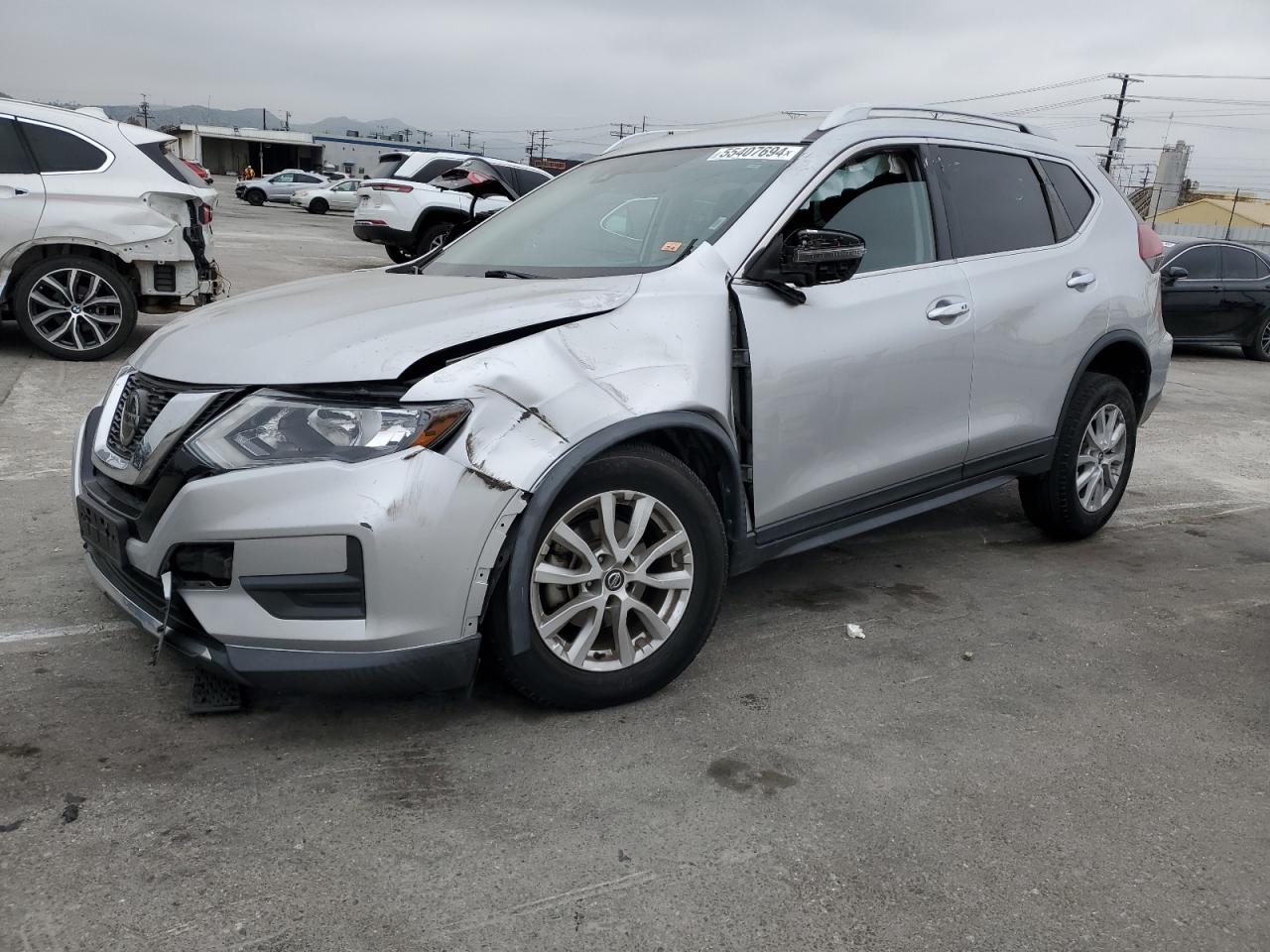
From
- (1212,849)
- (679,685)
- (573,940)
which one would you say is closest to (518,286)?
(679,685)

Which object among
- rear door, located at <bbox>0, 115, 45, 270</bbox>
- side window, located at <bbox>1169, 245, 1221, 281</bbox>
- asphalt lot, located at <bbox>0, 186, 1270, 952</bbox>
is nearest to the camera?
asphalt lot, located at <bbox>0, 186, 1270, 952</bbox>

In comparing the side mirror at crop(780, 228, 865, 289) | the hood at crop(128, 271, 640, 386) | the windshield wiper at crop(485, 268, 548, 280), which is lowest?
the hood at crop(128, 271, 640, 386)

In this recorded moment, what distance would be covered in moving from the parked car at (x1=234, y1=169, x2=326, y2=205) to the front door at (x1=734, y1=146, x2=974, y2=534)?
144 feet

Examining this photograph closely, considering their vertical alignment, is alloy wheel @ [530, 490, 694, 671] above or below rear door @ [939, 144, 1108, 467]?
below

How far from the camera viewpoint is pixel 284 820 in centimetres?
259

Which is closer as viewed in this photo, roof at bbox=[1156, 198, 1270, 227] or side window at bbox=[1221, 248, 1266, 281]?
side window at bbox=[1221, 248, 1266, 281]

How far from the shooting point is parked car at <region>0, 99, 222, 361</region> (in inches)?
301

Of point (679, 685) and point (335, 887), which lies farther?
point (679, 685)

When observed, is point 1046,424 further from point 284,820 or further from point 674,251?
point 284,820

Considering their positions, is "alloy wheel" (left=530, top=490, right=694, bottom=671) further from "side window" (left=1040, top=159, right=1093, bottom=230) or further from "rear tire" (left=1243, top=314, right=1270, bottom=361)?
"rear tire" (left=1243, top=314, right=1270, bottom=361)

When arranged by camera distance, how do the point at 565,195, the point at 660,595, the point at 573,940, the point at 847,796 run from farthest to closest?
the point at 565,195 → the point at 660,595 → the point at 847,796 → the point at 573,940

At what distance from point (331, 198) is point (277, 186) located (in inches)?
228

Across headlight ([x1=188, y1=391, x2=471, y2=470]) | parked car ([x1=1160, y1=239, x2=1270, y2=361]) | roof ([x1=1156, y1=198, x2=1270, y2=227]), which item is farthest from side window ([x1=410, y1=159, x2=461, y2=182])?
roof ([x1=1156, y1=198, x2=1270, y2=227])

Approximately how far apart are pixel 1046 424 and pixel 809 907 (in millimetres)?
2871
